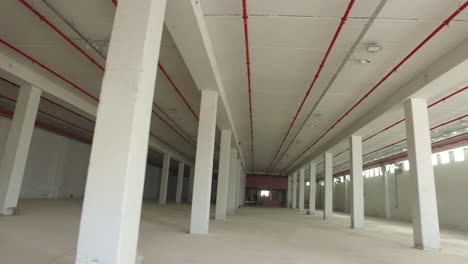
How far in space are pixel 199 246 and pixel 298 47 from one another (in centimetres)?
521

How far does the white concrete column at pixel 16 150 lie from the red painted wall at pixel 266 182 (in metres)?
31.5

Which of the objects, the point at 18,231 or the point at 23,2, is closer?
the point at 23,2

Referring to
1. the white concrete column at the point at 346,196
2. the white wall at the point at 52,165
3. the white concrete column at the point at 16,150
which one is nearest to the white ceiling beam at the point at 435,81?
the white concrete column at the point at 16,150

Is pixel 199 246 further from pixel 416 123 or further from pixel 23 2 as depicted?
pixel 416 123

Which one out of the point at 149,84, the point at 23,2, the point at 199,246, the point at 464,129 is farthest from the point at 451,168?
the point at 23,2

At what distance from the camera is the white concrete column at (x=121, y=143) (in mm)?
3469

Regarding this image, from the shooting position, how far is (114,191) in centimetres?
352

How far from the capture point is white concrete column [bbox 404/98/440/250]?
8547mm

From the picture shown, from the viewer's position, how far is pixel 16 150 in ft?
33.1

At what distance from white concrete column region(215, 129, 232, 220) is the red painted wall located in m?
26.1

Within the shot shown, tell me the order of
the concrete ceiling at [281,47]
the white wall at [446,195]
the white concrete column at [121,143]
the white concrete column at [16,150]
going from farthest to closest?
1. the white wall at [446,195]
2. the white concrete column at [16,150]
3. the concrete ceiling at [281,47]
4. the white concrete column at [121,143]

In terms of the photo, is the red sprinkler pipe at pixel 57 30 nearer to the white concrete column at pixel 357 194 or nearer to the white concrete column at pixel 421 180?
the white concrete column at pixel 421 180

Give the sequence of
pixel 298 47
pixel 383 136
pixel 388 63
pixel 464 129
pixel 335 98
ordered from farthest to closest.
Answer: pixel 383 136 → pixel 464 129 → pixel 335 98 → pixel 388 63 → pixel 298 47

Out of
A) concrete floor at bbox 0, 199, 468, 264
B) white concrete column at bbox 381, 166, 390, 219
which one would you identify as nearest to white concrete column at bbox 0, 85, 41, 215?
concrete floor at bbox 0, 199, 468, 264
